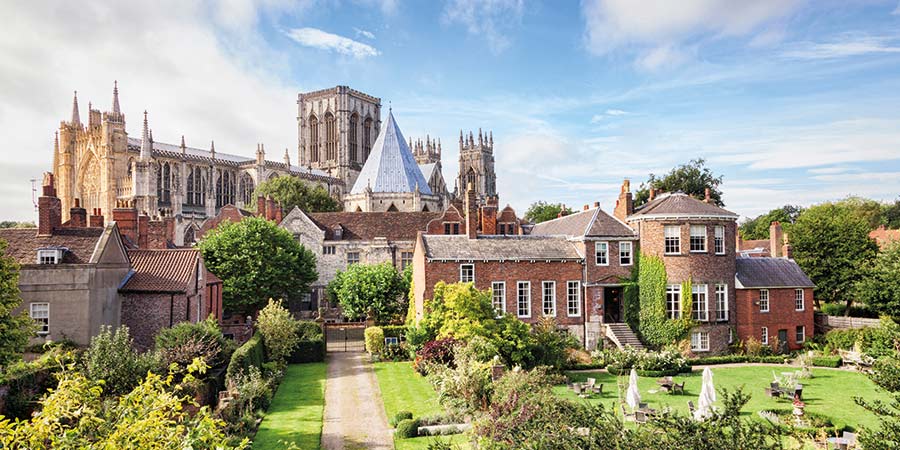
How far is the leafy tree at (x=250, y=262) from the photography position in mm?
44906

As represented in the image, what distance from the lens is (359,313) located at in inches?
1821

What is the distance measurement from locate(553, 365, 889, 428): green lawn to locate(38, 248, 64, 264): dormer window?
23.5 m

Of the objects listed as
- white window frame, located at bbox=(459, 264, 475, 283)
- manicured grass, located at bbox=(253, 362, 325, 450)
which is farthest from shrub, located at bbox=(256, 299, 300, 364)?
white window frame, located at bbox=(459, 264, 475, 283)

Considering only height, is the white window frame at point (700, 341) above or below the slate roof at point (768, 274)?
below

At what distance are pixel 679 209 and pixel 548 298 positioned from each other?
9.50 m

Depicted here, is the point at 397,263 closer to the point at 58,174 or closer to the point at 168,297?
the point at 168,297

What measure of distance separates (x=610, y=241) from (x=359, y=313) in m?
18.4

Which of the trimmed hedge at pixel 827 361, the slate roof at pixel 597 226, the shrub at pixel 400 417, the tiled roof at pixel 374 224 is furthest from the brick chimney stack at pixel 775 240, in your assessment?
the shrub at pixel 400 417

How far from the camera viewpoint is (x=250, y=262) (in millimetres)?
45156

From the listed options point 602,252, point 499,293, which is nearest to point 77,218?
Result: point 499,293

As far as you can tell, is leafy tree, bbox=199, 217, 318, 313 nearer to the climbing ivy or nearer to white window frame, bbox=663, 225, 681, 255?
the climbing ivy

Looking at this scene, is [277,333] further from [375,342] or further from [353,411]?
[353,411]

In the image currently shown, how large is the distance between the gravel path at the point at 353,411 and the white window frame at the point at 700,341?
19.2 m

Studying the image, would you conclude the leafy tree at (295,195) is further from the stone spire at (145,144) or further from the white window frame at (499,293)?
the white window frame at (499,293)
